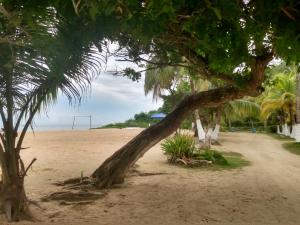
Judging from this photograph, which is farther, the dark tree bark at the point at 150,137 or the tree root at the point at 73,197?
the dark tree bark at the point at 150,137

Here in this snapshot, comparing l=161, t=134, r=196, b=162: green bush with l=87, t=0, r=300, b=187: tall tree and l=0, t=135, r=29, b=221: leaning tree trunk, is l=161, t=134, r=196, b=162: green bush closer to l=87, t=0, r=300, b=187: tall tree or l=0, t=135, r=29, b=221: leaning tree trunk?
l=87, t=0, r=300, b=187: tall tree

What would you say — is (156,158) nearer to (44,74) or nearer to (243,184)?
(243,184)

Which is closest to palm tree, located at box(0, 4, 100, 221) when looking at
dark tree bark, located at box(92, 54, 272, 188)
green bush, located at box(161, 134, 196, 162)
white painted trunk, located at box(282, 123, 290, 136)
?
dark tree bark, located at box(92, 54, 272, 188)

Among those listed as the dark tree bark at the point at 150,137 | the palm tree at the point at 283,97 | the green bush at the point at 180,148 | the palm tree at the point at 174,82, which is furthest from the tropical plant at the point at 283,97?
the dark tree bark at the point at 150,137

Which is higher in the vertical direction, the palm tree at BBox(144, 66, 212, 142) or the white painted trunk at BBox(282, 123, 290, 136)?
the palm tree at BBox(144, 66, 212, 142)

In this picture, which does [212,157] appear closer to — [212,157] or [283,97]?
[212,157]

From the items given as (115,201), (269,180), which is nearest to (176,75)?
(269,180)

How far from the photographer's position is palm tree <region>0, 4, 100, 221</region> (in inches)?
214

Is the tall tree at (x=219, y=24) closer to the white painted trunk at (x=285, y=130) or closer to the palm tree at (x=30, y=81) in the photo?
the palm tree at (x=30, y=81)

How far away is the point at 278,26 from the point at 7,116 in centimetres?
418

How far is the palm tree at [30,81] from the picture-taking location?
543 cm

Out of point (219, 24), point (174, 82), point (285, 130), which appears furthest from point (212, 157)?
point (285, 130)

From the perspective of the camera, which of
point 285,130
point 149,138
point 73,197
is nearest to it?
point 73,197

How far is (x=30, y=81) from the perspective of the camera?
6.22m
